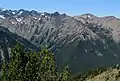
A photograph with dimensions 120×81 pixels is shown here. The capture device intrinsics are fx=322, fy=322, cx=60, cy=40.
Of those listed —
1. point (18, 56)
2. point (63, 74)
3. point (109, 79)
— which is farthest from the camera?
point (109, 79)

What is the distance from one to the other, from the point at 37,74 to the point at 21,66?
9.32 feet

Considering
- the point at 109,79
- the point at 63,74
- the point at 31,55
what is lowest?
the point at 109,79

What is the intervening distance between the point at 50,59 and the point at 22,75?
16.7 ft

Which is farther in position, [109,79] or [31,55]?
[109,79]

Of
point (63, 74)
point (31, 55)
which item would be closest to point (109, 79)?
point (63, 74)

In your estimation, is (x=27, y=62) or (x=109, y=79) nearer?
(x=27, y=62)

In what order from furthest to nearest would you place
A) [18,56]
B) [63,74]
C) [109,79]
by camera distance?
[109,79] → [63,74] → [18,56]

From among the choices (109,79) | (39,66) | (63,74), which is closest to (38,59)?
(39,66)

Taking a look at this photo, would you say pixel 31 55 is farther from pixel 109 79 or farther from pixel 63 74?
pixel 109 79

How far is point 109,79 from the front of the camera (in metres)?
75.6

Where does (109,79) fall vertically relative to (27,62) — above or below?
below

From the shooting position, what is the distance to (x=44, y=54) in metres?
51.3

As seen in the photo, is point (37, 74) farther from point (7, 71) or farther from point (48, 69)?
point (7, 71)

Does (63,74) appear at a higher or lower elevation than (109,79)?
higher
